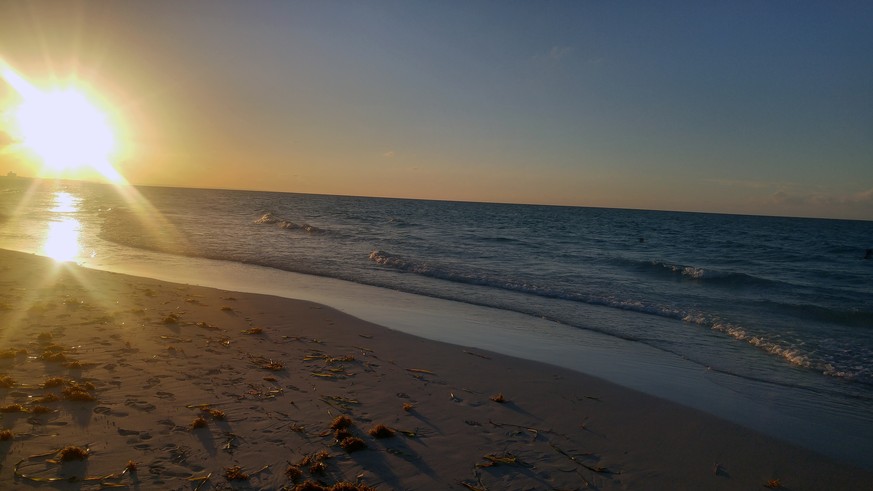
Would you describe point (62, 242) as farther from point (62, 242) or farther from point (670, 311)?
point (670, 311)

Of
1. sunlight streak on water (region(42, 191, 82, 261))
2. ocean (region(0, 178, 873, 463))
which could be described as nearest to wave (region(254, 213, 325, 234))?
ocean (region(0, 178, 873, 463))

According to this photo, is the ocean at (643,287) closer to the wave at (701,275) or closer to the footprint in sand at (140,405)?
the wave at (701,275)

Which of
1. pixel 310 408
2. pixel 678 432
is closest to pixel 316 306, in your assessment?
pixel 310 408

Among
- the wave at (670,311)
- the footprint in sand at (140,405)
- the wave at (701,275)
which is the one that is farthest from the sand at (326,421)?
the wave at (701,275)

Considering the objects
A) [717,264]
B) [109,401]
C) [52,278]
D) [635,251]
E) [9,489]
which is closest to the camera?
[9,489]

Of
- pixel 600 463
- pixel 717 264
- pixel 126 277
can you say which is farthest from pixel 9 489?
pixel 717 264

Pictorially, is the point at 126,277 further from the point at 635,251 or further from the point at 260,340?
the point at 635,251

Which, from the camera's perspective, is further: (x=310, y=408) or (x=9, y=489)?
(x=310, y=408)

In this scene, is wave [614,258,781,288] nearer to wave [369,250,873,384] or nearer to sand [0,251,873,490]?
wave [369,250,873,384]

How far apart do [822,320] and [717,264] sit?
15.5 m

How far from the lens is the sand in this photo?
455cm

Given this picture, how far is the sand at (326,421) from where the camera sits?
455cm

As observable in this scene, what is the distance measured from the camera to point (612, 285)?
1864cm

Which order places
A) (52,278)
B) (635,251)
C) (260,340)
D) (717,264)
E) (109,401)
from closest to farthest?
(109,401)
(260,340)
(52,278)
(717,264)
(635,251)
